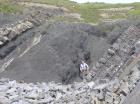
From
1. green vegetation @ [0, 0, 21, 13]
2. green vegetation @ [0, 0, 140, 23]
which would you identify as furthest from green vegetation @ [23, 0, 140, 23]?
green vegetation @ [0, 0, 21, 13]

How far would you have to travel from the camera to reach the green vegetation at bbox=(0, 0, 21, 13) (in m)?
36.2

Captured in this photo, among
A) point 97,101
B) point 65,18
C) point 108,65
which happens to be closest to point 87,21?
point 65,18

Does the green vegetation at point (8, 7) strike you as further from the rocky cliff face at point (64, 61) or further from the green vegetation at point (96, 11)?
the green vegetation at point (96, 11)

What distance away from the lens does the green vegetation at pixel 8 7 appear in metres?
36.2

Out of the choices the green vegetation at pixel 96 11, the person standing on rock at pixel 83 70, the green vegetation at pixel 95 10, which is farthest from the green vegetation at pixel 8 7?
the person standing on rock at pixel 83 70

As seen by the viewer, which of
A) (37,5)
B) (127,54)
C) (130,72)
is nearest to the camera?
(130,72)

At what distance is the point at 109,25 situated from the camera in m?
31.9

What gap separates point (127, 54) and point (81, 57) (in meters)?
3.01

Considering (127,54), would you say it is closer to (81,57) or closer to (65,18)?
(81,57)

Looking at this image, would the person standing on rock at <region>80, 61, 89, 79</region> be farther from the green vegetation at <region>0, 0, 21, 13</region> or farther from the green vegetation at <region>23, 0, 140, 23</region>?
the green vegetation at <region>0, 0, 21, 13</region>

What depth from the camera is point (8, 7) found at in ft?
120

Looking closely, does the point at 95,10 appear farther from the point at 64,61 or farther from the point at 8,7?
the point at 64,61

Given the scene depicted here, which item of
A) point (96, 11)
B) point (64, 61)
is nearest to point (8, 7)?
point (96, 11)

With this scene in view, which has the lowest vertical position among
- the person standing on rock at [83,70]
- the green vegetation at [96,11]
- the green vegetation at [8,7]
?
the person standing on rock at [83,70]
